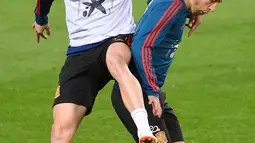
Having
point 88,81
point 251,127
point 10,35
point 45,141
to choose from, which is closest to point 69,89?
point 88,81

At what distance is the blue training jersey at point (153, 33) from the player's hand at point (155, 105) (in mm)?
38

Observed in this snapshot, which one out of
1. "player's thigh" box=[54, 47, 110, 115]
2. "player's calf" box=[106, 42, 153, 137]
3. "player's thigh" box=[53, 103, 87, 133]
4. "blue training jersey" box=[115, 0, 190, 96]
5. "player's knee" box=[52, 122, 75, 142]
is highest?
"blue training jersey" box=[115, 0, 190, 96]

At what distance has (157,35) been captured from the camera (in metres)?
6.20

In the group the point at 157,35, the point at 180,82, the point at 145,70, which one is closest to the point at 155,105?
the point at 145,70

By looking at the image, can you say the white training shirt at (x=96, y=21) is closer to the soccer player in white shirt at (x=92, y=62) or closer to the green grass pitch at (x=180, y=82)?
the soccer player in white shirt at (x=92, y=62)

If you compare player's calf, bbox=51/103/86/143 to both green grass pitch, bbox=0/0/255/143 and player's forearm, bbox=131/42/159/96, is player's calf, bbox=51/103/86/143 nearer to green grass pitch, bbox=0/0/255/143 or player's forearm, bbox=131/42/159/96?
player's forearm, bbox=131/42/159/96

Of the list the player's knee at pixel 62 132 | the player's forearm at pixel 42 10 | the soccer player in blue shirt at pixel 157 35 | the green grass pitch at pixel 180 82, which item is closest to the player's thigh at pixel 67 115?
the player's knee at pixel 62 132

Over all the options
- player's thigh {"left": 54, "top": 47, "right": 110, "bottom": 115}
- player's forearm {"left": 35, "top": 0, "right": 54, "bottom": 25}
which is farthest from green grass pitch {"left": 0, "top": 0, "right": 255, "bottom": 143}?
player's thigh {"left": 54, "top": 47, "right": 110, "bottom": 115}

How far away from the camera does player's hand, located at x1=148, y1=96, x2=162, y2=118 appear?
249 inches

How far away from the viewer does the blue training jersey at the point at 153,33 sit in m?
6.16

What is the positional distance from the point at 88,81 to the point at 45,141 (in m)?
2.24

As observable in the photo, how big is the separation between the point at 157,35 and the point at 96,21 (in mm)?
745

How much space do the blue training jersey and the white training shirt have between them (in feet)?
1.27

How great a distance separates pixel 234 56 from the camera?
1220 centimetres
